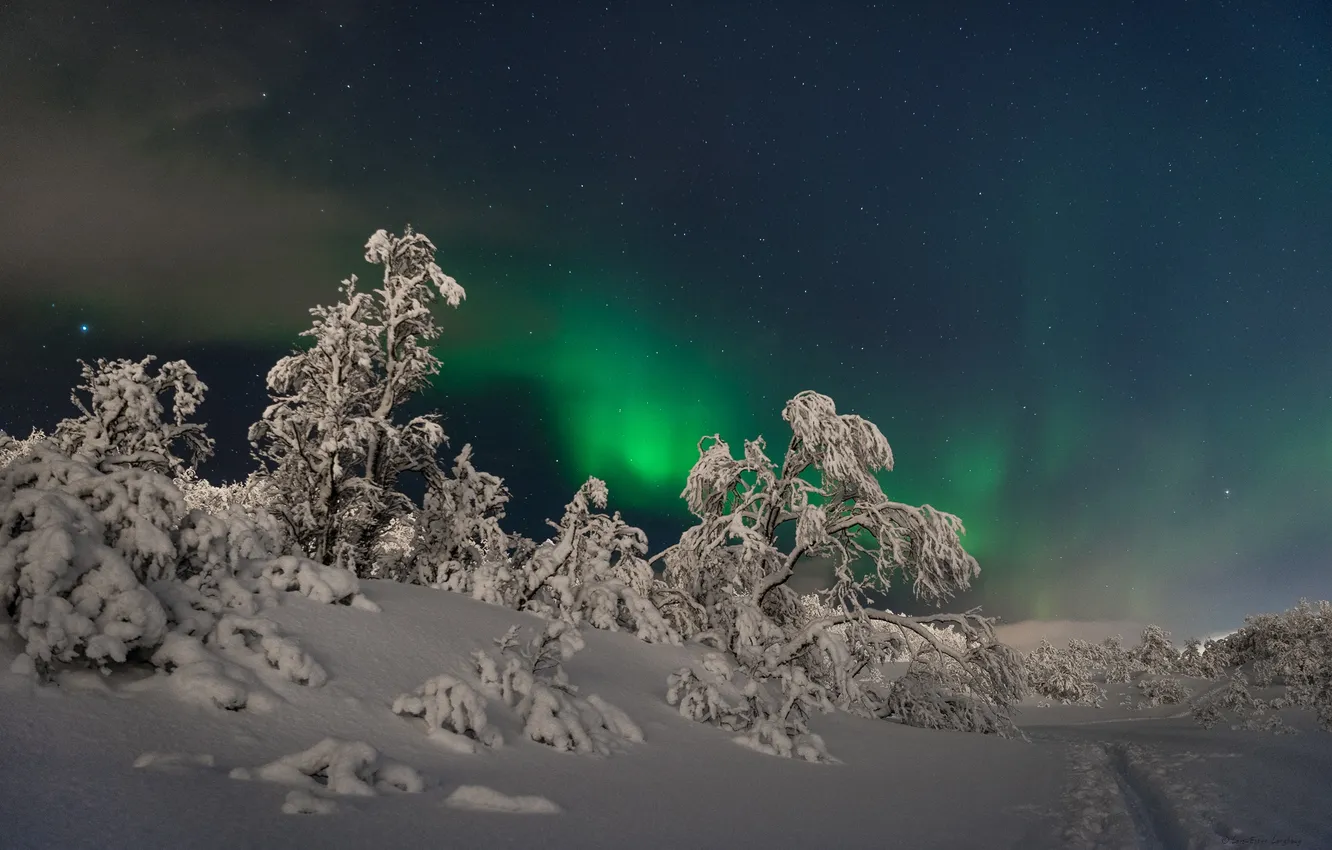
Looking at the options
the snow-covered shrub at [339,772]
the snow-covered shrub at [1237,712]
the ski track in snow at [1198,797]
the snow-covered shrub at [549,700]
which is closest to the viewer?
the snow-covered shrub at [339,772]

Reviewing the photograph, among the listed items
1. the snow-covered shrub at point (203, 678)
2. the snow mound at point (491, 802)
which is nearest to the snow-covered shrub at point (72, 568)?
the snow-covered shrub at point (203, 678)

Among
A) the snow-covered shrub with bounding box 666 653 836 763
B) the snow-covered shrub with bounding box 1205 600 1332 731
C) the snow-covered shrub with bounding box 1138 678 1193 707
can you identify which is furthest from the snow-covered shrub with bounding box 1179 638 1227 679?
the snow-covered shrub with bounding box 666 653 836 763

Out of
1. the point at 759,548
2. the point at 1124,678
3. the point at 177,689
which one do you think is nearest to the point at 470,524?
the point at 759,548

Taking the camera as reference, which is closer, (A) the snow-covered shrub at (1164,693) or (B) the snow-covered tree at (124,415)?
(B) the snow-covered tree at (124,415)

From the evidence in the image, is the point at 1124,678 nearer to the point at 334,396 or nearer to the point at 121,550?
the point at 334,396

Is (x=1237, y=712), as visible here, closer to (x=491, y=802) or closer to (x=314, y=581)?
(x=491, y=802)

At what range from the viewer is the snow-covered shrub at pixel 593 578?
991cm

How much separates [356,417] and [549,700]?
31.4ft

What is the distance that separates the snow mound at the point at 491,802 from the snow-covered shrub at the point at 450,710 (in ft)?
3.20

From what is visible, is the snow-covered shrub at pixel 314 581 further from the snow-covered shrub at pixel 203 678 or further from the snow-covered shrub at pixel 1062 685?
the snow-covered shrub at pixel 1062 685

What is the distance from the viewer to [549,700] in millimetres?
5211

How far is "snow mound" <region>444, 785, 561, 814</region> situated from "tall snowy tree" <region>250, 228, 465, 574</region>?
10.7 meters

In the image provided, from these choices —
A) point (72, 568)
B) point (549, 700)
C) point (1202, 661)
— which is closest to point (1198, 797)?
point (549, 700)

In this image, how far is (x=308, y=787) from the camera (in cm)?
312
